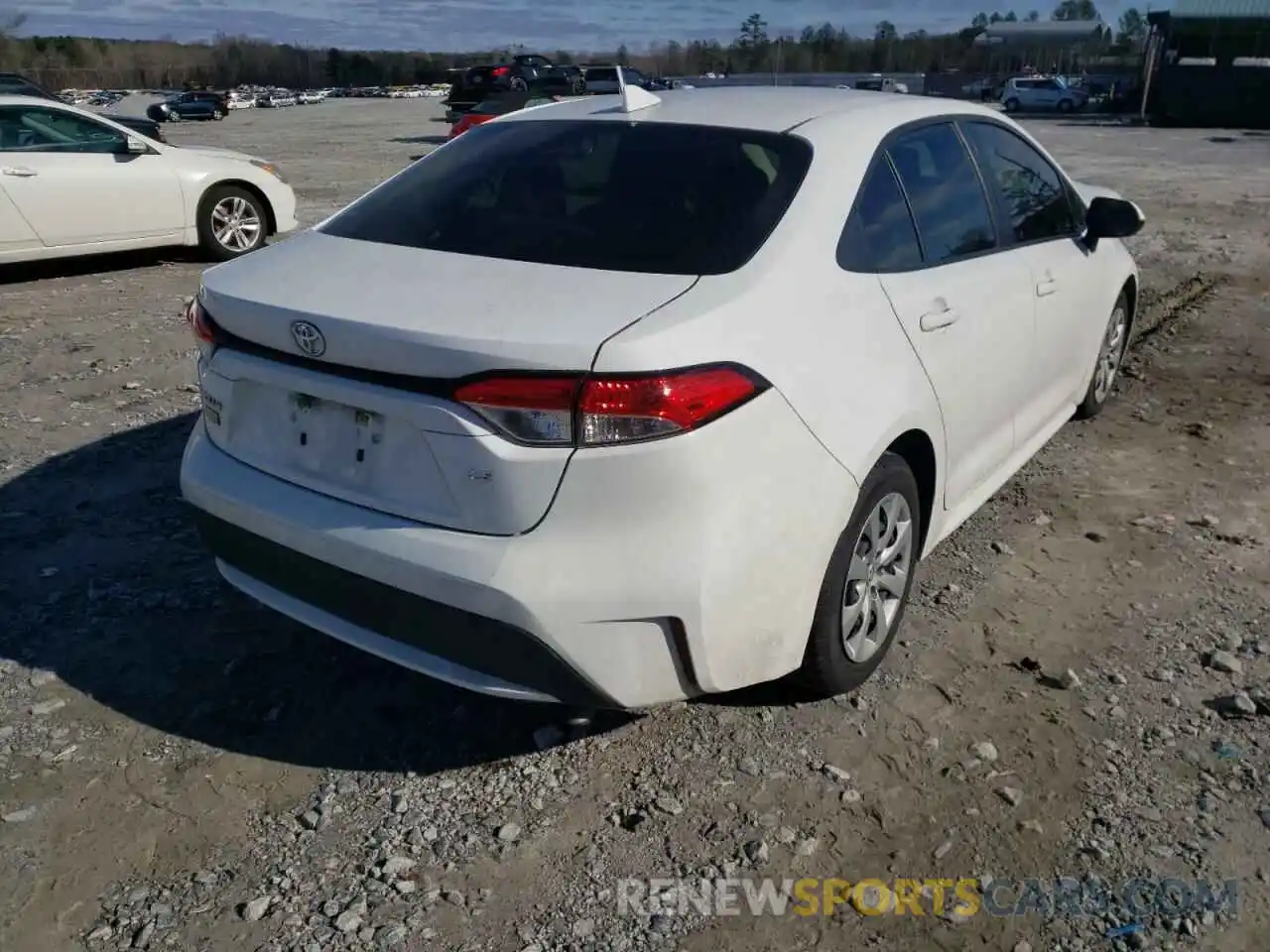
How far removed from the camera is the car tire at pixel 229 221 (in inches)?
386

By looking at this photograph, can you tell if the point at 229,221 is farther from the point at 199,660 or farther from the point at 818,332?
the point at 818,332

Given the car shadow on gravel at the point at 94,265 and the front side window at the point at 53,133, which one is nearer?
the front side window at the point at 53,133

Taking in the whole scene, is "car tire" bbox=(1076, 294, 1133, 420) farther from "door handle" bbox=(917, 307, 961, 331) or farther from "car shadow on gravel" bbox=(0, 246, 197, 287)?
"car shadow on gravel" bbox=(0, 246, 197, 287)

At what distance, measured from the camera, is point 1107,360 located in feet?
18.1

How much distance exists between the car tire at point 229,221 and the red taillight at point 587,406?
8473mm

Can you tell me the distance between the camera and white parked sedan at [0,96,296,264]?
28.7 feet

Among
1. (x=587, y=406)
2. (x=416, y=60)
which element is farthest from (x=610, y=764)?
(x=416, y=60)

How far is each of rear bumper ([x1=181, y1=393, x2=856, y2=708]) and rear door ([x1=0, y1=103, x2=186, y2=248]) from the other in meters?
7.54

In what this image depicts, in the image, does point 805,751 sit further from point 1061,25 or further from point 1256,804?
point 1061,25

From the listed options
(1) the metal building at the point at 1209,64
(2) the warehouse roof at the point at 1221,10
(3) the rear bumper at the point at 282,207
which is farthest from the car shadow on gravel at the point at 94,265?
(2) the warehouse roof at the point at 1221,10

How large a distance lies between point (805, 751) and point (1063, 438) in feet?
10.2

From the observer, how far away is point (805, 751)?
2938 millimetres

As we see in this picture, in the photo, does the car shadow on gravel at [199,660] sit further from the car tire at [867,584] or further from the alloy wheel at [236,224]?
the alloy wheel at [236,224]

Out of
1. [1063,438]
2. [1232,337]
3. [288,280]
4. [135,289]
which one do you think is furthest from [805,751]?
[135,289]
